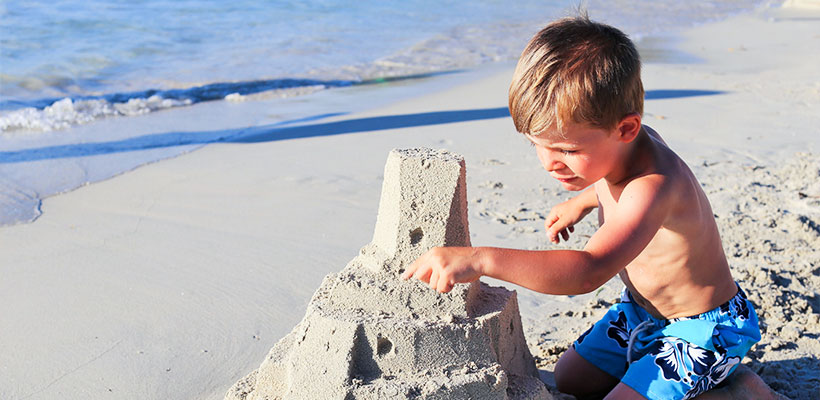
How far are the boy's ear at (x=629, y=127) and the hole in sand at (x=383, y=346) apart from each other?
872mm

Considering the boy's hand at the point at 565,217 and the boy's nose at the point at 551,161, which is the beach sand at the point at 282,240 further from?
the boy's nose at the point at 551,161

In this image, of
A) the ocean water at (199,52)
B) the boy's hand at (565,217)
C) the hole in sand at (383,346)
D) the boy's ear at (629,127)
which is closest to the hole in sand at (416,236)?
the hole in sand at (383,346)

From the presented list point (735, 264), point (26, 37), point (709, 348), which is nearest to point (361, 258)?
point (709, 348)

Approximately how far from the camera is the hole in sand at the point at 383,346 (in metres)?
2.07

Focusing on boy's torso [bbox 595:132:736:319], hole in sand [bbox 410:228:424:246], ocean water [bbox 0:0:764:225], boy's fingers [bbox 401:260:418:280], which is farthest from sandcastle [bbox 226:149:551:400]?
ocean water [bbox 0:0:764:225]

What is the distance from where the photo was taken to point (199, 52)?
12.1 metres

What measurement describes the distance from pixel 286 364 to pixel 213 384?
73 cm

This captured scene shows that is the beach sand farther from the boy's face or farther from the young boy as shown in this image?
the boy's face

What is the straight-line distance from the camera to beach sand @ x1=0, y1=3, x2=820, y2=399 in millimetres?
3025

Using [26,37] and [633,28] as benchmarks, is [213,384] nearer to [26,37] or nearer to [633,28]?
[26,37]

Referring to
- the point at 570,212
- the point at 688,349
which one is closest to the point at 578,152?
the point at 570,212

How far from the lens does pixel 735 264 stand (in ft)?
12.5

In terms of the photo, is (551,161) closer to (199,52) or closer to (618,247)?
(618,247)

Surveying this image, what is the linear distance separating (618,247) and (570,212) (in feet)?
2.32
